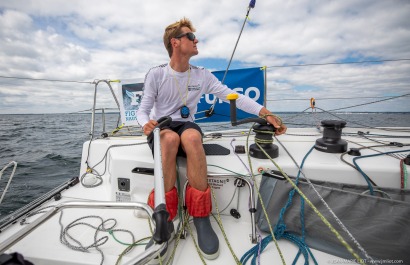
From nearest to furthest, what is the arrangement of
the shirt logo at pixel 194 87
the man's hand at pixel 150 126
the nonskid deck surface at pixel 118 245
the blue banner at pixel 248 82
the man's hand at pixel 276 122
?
the nonskid deck surface at pixel 118 245, the man's hand at pixel 150 126, the man's hand at pixel 276 122, the shirt logo at pixel 194 87, the blue banner at pixel 248 82

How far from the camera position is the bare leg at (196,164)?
137 centimetres

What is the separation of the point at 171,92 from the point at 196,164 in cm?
79

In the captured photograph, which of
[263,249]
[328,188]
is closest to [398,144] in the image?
[328,188]

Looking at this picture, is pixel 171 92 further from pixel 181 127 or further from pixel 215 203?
pixel 215 203

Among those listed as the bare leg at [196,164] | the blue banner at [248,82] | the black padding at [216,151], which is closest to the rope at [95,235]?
the bare leg at [196,164]

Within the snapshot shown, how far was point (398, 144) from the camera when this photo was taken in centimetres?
188

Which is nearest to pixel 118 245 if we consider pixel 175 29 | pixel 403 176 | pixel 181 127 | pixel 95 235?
pixel 95 235

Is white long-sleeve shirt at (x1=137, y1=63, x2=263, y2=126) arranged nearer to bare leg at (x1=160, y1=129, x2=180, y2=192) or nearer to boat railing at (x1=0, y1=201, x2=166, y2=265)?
bare leg at (x1=160, y1=129, x2=180, y2=192)

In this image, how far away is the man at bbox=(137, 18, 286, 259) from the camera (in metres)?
1.37

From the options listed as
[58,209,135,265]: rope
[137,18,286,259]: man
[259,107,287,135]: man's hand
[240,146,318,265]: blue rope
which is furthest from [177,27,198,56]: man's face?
[58,209,135,265]: rope

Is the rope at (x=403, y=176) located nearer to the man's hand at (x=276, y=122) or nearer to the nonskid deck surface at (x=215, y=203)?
the nonskid deck surface at (x=215, y=203)

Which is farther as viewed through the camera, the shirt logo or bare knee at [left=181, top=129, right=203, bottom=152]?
the shirt logo

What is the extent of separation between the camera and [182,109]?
1.85m

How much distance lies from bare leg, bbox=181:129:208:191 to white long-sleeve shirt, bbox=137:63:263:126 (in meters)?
0.52
